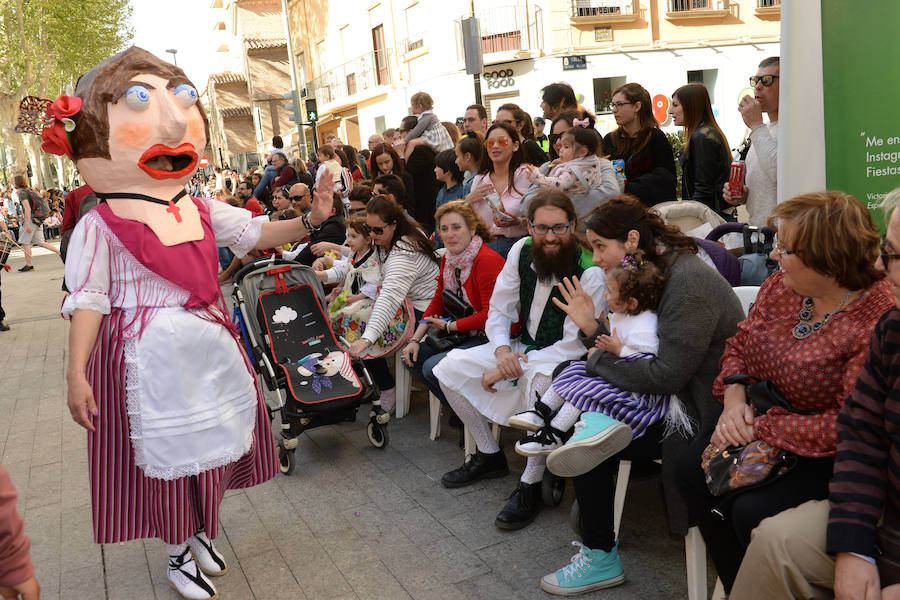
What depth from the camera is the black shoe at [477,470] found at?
4051 millimetres

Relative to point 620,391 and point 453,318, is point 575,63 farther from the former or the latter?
point 620,391

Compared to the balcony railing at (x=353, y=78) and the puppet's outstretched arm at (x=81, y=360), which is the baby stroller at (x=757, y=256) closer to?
the puppet's outstretched arm at (x=81, y=360)

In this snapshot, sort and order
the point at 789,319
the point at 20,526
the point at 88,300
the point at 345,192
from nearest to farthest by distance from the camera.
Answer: the point at 20,526 → the point at 789,319 → the point at 88,300 → the point at 345,192

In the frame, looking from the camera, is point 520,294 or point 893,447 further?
point 520,294

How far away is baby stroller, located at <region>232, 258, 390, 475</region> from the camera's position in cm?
442

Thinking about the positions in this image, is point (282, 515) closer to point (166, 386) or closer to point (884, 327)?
point (166, 386)

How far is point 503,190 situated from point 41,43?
→ 2697 centimetres

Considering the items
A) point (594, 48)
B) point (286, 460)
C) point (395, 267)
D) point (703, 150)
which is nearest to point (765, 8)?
point (594, 48)

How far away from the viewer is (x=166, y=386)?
9.84 feet

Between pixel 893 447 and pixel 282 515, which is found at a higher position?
pixel 893 447

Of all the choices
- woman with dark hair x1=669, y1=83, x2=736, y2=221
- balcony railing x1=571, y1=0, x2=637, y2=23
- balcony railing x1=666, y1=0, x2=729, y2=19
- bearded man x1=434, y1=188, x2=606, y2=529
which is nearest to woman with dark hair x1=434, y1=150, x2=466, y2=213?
woman with dark hair x1=669, y1=83, x2=736, y2=221

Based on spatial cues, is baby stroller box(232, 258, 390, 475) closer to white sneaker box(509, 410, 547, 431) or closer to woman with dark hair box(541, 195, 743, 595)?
white sneaker box(509, 410, 547, 431)

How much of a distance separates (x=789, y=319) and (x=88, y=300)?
2461 mm

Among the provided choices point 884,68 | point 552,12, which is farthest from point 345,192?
point 552,12
